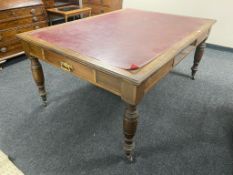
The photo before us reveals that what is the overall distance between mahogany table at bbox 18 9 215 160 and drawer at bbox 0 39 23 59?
107cm

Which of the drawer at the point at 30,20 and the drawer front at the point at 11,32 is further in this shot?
the drawer at the point at 30,20

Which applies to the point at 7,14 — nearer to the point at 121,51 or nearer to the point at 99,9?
the point at 121,51

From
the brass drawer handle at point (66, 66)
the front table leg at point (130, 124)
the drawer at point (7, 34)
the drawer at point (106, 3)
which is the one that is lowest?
the front table leg at point (130, 124)

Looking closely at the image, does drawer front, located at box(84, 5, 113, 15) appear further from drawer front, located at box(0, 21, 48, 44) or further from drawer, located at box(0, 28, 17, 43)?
drawer, located at box(0, 28, 17, 43)

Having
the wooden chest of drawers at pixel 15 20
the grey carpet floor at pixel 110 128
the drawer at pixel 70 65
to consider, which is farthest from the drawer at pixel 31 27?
the drawer at pixel 70 65

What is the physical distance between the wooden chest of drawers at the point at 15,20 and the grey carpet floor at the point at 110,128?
0.38m

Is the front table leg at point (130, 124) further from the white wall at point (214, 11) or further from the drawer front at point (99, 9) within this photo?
the drawer front at point (99, 9)

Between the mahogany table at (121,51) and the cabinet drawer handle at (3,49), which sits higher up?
the mahogany table at (121,51)

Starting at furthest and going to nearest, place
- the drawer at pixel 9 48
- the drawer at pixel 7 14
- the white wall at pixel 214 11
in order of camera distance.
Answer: the white wall at pixel 214 11 → the drawer at pixel 9 48 → the drawer at pixel 7 14

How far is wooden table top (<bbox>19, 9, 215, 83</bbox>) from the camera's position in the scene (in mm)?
1058

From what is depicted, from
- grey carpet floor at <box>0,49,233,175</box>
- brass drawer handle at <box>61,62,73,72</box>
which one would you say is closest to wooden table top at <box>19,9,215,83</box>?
brass drawer handle at <box>61,62,73,72</box>

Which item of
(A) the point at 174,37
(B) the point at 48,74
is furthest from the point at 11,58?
(A) the point at 174,37

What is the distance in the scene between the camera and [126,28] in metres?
1.59

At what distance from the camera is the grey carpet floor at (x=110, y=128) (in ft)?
4.32
